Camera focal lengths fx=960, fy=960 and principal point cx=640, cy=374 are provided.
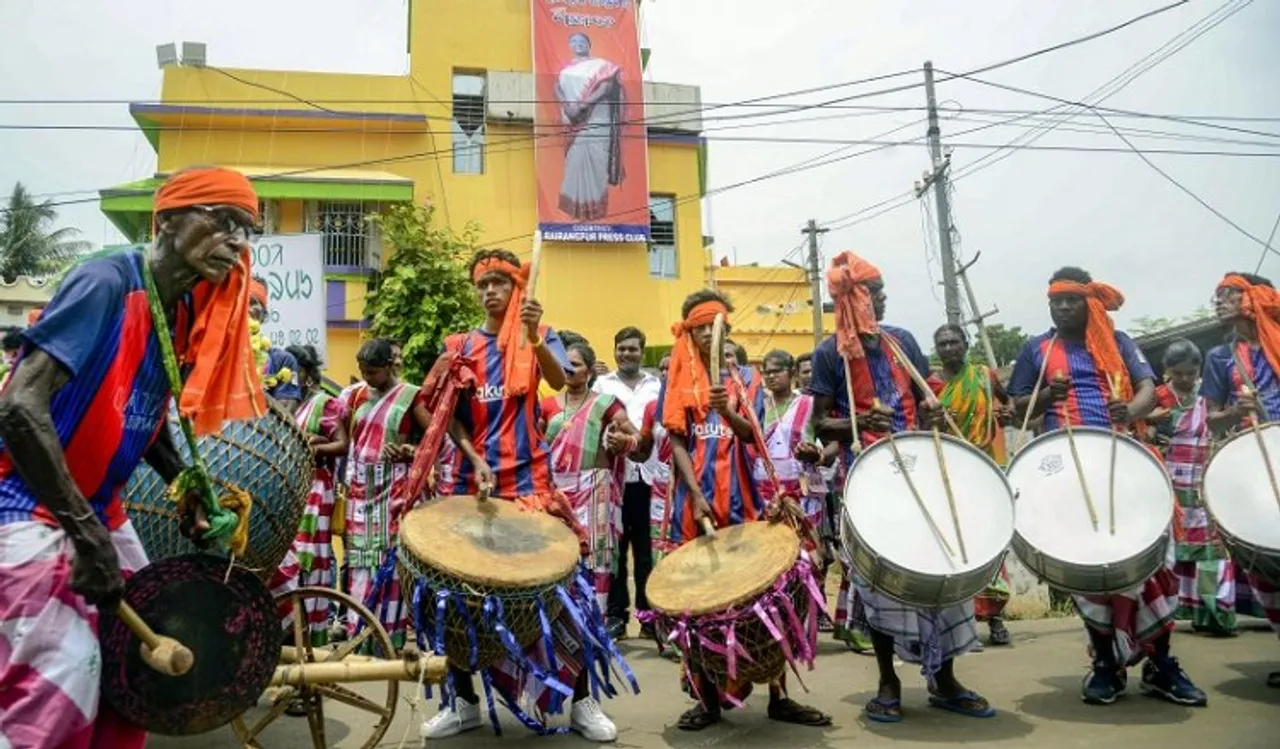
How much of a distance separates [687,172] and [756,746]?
17.2 m

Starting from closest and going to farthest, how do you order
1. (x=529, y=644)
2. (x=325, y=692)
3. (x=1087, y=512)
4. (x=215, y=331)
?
1. (x=215, y=331)
2. (x=325, y=692)
3. (x=529, y=644)
4. (x=1087, y=512)

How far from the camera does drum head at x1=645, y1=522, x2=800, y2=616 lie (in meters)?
3.90

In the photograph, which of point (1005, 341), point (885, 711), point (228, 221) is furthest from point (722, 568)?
point (1005, 341)

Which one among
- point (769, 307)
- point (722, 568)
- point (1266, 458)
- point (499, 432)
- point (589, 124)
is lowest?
point (722, 568)

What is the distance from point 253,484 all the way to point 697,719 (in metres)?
2.27

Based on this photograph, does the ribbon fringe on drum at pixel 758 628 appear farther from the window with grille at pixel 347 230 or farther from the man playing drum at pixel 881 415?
the window with grille at pixel 347 230

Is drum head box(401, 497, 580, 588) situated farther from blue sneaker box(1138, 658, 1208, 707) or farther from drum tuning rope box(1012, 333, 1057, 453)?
blue sneaker box(1138, 658, 1208, 707)

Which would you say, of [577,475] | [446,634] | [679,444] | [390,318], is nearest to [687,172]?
[390,318]

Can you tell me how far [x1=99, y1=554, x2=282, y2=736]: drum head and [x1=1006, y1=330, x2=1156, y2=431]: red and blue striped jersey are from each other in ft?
13.0

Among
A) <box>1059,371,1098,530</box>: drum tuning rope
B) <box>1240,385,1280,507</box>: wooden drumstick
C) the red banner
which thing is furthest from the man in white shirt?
the red banner

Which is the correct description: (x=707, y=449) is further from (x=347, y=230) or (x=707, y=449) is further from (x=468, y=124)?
(x=468, y=124)

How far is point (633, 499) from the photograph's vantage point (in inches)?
292

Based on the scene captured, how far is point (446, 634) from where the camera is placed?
372 cm

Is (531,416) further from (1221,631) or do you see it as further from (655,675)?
(1221,631)
